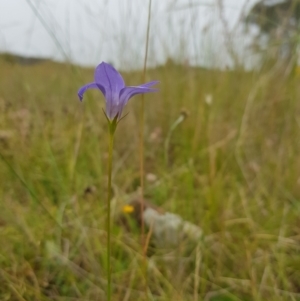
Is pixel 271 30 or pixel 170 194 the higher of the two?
pixel 271 30

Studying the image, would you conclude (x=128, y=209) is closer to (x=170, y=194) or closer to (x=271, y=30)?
(x=170, y=194)

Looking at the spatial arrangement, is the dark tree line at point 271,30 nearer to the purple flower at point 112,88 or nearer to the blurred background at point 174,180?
the blurred background at point 174,180

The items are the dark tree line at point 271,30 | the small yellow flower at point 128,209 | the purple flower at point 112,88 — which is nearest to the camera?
the purple flower at point 112,88

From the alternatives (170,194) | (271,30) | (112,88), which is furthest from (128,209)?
(271,30)

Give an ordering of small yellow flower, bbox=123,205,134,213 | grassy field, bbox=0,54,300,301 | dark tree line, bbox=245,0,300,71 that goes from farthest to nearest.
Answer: dark tree line, bbox=245,0,300,71 → small yellow flower, bbox=123,205,134,213 → grassy field, bbox=0,54,300,301

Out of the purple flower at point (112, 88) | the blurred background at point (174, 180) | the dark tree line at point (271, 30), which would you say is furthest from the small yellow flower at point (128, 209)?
the dark tree line at point (271, 30)

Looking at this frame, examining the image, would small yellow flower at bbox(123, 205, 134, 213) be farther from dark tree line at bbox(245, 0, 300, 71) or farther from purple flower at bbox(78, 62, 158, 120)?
dark tree line at bbox(245, 0, 300, 71)

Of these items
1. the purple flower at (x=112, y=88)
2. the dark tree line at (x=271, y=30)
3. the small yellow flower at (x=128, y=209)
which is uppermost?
the dark tree line at (x=271, y=30)

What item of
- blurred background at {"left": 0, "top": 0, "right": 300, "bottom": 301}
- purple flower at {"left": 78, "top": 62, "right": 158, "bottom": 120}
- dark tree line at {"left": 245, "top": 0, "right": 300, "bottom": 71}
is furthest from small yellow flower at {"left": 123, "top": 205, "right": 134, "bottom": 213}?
dark tree line at {"left": 245, "top": 0, "right": 300, "bottom": 71}
